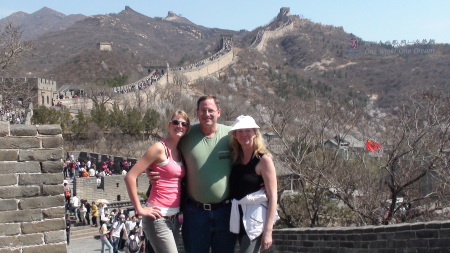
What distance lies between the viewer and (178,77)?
66.6 meters

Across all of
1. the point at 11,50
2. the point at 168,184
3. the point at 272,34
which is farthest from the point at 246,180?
the point at 272,34

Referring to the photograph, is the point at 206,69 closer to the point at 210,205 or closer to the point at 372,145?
the point at 372,145

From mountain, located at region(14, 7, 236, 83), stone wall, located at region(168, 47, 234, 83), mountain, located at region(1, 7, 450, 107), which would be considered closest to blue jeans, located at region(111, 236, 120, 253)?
mountain, located at region(14, 7, 236, 83)

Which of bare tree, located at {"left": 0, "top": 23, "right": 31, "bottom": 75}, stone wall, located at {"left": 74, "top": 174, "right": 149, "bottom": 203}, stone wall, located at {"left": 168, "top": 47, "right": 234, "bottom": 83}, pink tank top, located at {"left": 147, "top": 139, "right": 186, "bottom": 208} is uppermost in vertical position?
stone wall, located at {"left": 168, "top": 47, "right": 234, "bottom": 83}

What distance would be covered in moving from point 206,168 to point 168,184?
1.14 feet

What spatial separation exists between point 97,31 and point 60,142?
163541mm

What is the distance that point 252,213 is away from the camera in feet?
17.0

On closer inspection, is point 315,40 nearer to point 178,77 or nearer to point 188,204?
→ point 178,77

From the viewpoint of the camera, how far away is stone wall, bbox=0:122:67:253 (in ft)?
20.2

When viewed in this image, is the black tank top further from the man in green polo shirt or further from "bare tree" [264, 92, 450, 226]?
"bare tree" [264, 92, 450, 226]

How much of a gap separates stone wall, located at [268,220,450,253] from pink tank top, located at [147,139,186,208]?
3351 mm

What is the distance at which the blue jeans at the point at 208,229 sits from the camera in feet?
17.3

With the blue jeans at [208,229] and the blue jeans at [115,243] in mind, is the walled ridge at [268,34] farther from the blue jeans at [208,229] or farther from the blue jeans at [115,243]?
the blue jeans at [208,229]

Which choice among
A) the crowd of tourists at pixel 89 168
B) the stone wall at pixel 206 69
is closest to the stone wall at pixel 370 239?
the crowd of tourists at pixel 89 168
